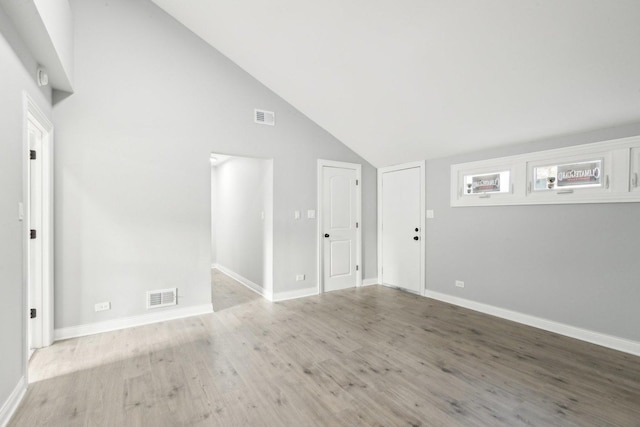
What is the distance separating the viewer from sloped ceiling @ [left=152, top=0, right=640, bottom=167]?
2.27m

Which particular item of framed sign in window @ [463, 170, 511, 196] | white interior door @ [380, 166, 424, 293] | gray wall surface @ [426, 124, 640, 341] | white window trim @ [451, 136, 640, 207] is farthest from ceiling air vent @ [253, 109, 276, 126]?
framed sign in window @ [463, 170, 511, 196]

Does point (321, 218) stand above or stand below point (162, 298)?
above

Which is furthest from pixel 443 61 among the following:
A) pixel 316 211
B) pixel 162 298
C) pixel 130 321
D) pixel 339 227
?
pixel 130 321

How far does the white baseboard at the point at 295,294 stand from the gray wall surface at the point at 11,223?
9.07 ft

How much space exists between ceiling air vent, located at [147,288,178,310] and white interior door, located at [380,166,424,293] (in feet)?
11.4

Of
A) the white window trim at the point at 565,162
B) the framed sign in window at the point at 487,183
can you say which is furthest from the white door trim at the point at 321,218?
the framed sign in window at the point at 487,183

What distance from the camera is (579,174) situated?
10.1 ft

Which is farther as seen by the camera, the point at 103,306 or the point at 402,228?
the point at 402,228

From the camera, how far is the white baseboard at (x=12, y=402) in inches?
69.9

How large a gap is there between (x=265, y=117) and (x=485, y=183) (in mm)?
3242

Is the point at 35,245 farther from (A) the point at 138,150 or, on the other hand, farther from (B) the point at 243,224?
(B) the point at 243,224

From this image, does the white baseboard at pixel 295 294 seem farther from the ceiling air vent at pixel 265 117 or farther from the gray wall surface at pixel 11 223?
the gray wall surface at pixel 11 223

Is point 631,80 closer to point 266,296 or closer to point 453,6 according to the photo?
point 453,6

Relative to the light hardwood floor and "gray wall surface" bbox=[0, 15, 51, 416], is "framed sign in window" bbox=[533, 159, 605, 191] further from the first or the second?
"gray wall surface" bbox=[0, 15, 51, 416]
